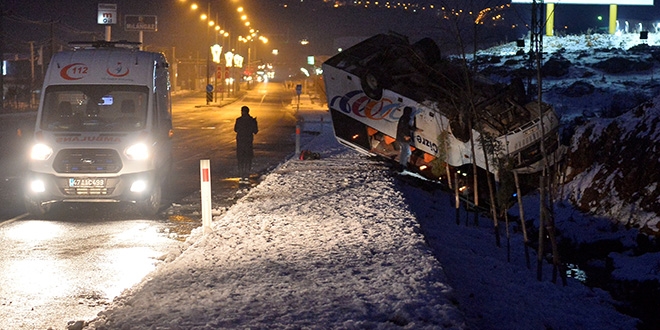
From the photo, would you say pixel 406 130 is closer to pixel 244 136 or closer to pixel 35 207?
pixel 244 136

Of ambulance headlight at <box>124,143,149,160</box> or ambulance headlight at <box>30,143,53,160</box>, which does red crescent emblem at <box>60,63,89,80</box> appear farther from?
ambulance headlight at <box>124,143,149,160</box>

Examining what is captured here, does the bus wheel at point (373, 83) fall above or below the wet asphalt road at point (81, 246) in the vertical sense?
above

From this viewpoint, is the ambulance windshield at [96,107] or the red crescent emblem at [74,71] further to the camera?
the red crescent emblem at [74,71]

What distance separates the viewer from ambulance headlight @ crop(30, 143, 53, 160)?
13531 mm

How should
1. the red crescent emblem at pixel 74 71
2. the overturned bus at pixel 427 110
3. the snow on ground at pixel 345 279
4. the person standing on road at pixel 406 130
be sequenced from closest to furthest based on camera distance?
1. the snow on ground at pixel 345 279
2. the red crescent emblem at pixel 74 71
3. the overturned bus at pixel 427 110
4. the person standing on road at pixel 406 130

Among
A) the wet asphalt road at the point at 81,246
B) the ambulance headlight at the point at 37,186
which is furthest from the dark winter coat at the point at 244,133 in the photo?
the ambulance headlight at the point at 37,186

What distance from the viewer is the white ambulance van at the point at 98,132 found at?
13.5 meters

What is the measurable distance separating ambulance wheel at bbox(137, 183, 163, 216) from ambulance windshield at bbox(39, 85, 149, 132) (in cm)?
116

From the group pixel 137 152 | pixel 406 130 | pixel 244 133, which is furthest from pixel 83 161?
pixel 406 130

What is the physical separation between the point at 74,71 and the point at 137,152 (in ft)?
6.15

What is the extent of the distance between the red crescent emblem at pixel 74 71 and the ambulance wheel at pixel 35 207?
7.13ft

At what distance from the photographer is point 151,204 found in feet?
46.5

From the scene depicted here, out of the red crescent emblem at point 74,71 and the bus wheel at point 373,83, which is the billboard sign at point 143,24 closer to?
the bus wheel at point 373,83

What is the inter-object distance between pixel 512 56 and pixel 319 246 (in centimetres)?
5246
